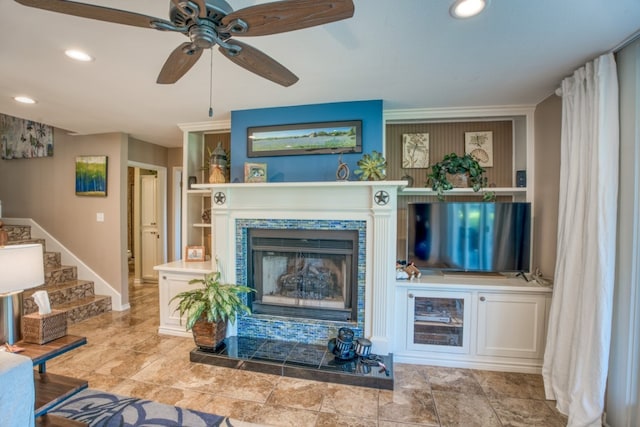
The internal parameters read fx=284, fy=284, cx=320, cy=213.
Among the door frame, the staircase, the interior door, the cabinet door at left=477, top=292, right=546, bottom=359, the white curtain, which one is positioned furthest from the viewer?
the interior door

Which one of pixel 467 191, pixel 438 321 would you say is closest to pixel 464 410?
pixel 438 321

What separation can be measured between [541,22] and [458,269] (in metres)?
2.00

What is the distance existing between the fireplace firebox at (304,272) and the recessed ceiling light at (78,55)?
71.9 inches

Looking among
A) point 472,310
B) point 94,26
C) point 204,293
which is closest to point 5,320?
point 204,293

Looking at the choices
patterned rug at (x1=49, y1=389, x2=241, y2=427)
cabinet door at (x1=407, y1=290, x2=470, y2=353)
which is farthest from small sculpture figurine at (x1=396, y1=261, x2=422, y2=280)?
patterned rug at (x1=49, y1=389, x2=241, y2=427)

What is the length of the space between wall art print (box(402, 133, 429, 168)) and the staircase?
4.33 m

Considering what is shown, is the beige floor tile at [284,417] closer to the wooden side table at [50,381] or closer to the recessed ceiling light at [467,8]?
the wooden side table at [50,381]

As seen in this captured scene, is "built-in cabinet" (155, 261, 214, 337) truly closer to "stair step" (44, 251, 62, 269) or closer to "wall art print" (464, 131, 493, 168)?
"stair step" (44, 251, 62, 269)

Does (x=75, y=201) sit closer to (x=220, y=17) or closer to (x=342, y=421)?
(x=220, y=17)

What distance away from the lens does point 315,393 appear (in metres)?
2.20

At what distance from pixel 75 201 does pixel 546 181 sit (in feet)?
18.9

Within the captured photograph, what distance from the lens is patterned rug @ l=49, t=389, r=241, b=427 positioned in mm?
1881

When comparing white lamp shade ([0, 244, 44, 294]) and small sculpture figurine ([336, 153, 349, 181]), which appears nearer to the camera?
white lamp shade ([0, 244, 44, 294])

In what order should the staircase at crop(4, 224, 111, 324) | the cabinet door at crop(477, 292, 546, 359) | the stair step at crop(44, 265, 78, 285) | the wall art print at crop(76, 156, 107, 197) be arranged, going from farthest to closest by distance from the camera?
the wall art print at crop(76, 156, 107, 197)
the stair step at crop(44, 265, 78, 285)
the staircase at crop(4, 224, 111, 324)
the cabinet door at crop(477, 292, 546, 359)
